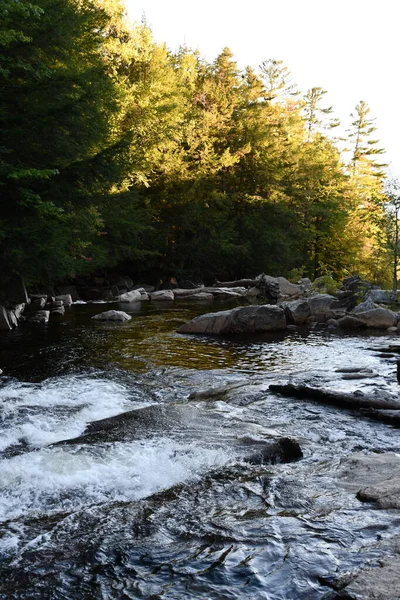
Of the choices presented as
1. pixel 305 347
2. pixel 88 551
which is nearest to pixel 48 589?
pixel 88 551

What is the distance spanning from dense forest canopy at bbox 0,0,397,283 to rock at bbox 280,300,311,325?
5.99 metres

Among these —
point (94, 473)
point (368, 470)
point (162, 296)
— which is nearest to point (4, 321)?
point (94, 473)

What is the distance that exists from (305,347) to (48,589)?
991 cm

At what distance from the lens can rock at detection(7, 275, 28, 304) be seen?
51.3 ft

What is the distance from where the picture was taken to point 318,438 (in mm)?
5898

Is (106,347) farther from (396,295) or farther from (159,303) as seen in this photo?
(396,295)

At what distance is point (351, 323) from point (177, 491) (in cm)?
1216

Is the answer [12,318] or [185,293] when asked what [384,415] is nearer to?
[12,318]

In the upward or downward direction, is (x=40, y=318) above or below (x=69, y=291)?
below

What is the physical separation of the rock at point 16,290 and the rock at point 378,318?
35.1 feet

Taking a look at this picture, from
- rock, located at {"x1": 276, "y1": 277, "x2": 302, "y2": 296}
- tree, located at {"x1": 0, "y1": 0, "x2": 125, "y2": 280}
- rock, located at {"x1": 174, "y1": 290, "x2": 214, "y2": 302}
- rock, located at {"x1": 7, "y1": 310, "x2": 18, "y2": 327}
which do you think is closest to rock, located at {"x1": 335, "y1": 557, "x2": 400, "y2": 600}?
tree, located at {"x1": 0, "y1": 0, "x2": 125, "y2": 280}

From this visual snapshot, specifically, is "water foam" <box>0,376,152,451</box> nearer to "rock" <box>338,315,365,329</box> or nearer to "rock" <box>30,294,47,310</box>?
"rock" <box>338,315,365,329</box>

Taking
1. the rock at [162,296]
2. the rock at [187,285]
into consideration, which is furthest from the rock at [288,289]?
the rock at [187,285]

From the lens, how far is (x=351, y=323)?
15484 mm
